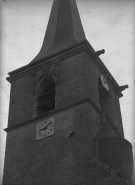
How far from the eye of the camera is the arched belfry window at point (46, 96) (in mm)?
21341

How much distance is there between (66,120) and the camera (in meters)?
19.6

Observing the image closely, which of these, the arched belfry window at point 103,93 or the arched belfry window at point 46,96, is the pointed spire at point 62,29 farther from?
the arched belfry window at point 103,93

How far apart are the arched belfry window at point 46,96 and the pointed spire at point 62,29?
1412mm

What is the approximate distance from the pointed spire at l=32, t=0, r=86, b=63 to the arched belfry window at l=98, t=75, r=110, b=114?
2199 millimetres

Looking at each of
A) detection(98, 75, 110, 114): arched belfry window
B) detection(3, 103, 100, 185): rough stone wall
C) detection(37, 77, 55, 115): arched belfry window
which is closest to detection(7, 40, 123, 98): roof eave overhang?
detection(98, 75, 110, 114): arched belfry window

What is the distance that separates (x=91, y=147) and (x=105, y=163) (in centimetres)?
93

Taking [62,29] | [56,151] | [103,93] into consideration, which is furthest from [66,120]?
Answer: [62,29]

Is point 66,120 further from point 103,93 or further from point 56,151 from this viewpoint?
point 103,93

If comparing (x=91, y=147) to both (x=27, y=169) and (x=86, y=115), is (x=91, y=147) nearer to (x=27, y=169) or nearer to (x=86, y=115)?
(x=86, y=115)

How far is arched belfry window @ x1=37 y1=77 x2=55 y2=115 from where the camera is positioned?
2134 centimetres

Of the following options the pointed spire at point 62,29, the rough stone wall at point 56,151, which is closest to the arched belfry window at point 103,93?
the pointed spire at point 62,29

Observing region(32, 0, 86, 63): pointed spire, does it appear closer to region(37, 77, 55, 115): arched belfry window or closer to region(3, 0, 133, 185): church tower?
region(3, 0, 133, 185): church tower

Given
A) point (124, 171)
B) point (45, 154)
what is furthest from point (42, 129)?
point (124, 171)

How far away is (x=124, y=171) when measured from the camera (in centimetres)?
1722
